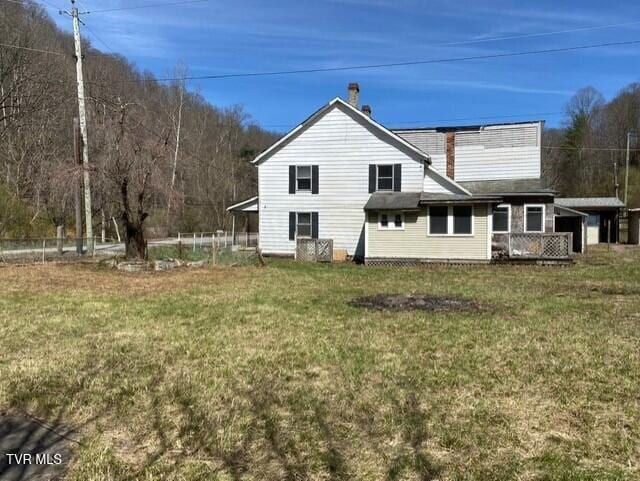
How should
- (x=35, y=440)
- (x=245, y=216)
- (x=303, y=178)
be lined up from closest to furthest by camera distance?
(x=35, y=440)
(x=303, y=178)
(x=245, y=216)

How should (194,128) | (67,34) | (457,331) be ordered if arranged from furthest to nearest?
(194,128)
(67,34)
(457,331)

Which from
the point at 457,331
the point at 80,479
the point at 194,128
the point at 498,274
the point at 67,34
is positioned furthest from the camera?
the point at 194,128

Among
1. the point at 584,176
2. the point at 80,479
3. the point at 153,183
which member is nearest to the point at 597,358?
the point at 80,479

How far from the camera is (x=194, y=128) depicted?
1967 inches

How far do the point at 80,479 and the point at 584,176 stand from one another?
60602 millimetres

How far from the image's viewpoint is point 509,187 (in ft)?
71.8

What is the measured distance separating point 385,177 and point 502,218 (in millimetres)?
5444

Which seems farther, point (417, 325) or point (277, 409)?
point (417, 325)

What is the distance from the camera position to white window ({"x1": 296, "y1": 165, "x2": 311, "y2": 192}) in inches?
874

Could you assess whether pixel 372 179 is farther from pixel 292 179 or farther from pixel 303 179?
pixel 292 179

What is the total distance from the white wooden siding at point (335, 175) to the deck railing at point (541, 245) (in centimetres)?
449

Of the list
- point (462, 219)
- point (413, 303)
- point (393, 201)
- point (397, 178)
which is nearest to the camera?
point (413, 303)

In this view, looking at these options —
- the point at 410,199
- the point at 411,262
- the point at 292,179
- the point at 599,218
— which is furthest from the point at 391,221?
the point at 599,218

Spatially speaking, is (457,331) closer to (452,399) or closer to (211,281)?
(452,399)
